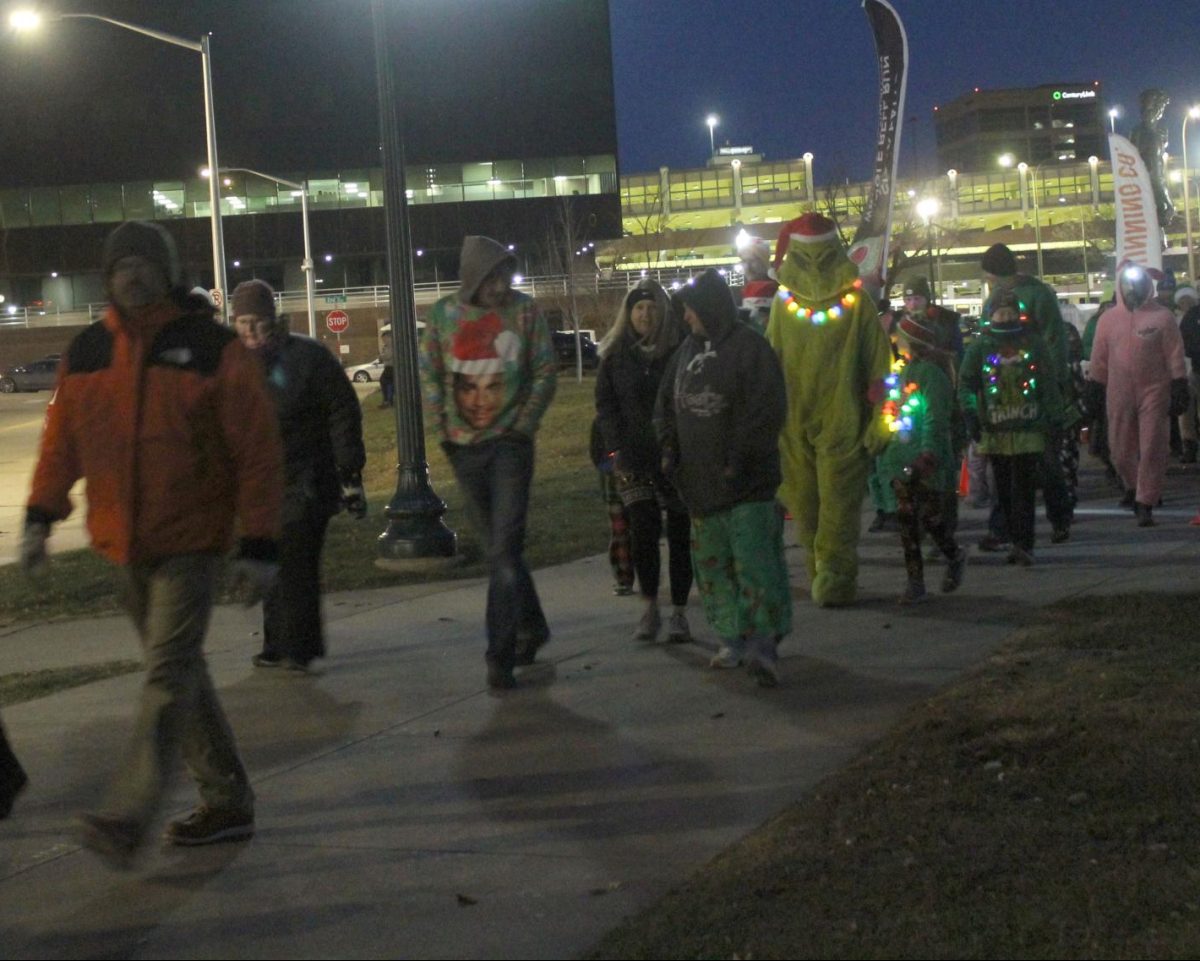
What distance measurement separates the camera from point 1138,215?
19.2 m

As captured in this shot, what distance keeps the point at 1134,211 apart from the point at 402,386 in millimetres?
11032

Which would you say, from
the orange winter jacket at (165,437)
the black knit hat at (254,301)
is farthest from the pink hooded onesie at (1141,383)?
the orange winter jacket at (165,437)

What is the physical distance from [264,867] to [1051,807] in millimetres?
2410

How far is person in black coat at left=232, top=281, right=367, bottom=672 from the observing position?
769 centimetres

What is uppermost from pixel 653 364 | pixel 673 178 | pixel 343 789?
pixel 673 178

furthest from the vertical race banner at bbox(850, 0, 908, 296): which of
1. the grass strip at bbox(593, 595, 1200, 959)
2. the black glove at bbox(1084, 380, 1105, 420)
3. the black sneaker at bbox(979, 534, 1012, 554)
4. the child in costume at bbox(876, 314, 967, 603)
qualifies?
the grass strip at bbox(593, 595, 1200, 959)

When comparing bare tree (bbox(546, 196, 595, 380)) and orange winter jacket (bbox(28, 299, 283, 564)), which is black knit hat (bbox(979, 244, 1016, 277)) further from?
bare tree (bbox(546, 196, 595, 380))

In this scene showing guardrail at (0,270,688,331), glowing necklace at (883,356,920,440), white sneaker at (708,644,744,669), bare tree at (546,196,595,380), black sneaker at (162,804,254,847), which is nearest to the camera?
black sneaker at (162,804,254,847)

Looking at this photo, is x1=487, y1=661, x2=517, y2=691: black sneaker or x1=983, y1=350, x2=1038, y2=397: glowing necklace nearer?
x1=487, y1=661, x2=517, y2=691: black sneaker

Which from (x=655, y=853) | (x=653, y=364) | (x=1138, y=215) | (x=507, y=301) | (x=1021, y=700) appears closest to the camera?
(x=655, y=853)

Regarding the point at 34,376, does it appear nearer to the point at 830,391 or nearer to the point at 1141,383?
the point at 1141,383

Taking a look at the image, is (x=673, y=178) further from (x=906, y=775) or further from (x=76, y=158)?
(x=906, y=775)

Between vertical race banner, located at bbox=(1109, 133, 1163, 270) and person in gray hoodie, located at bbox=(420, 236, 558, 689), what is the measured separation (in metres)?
12.8

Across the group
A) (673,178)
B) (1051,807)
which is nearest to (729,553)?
(1051,807)
